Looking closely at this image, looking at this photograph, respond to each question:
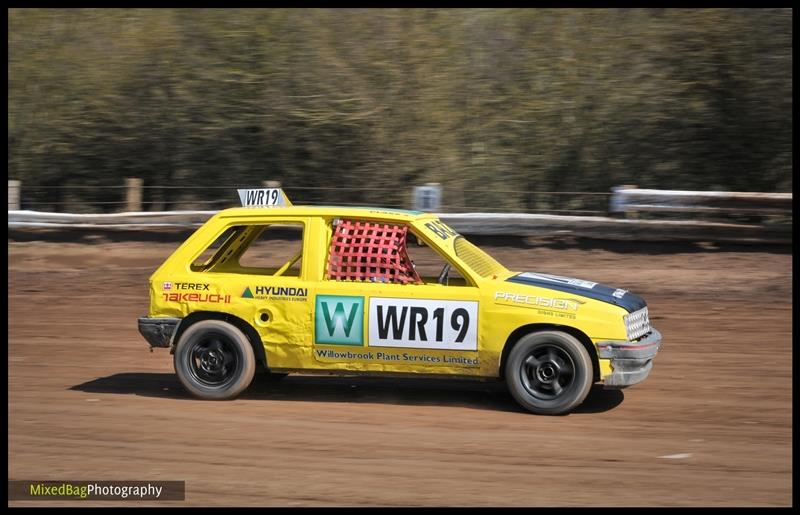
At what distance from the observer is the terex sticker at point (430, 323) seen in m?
8.20

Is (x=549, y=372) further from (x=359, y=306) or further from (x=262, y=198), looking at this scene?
(x=262, y=198)

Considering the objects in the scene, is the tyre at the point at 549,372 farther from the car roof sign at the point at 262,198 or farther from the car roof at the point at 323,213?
the car roof sign at the point at 262,198

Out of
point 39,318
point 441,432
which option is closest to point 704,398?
point 441,432

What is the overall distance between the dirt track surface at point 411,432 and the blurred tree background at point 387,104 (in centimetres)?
670

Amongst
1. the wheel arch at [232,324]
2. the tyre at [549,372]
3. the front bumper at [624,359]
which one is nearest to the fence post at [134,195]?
the wheel arch at [232,324]

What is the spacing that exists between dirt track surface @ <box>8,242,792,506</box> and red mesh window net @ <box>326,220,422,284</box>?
3.54ft

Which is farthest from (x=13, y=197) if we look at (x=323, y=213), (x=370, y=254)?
(x=370, y=254)

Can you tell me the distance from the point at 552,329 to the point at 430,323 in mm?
957

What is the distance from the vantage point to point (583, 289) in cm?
845

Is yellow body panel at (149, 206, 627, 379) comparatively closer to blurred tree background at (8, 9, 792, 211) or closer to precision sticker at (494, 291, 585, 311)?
precision sticker at (494, 291, 585, 311)

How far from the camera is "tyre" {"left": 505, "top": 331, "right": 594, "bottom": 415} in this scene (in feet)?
26.4

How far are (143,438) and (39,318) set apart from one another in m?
6.12

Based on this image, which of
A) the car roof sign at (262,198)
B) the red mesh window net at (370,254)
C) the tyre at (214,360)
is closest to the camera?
the red mesh window net at (370,254)

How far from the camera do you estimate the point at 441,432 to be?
25.2 feet
